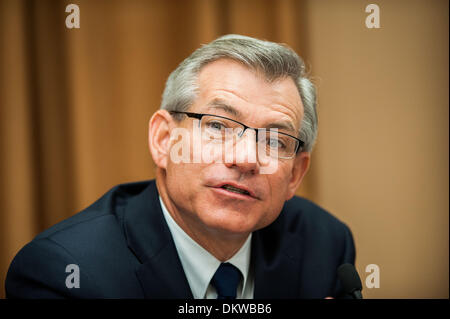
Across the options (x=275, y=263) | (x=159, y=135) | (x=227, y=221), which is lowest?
(x=275, y=263)

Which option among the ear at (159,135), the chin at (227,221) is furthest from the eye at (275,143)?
the ear at (159,135)

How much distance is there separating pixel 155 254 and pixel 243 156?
0.42 meters

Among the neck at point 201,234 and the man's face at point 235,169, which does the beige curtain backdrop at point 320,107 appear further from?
the man's face at point 235,169

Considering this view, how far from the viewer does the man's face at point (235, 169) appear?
3.45 feet

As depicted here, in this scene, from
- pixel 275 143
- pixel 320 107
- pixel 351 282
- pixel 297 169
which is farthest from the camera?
pixel 320 107

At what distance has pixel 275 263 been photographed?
1.34m

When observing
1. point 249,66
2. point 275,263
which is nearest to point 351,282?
point 275,263

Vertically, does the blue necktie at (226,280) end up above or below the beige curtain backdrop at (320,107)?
below

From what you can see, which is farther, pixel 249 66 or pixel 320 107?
pixel 320 107

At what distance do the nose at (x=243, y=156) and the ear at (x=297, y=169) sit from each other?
28 centimetres

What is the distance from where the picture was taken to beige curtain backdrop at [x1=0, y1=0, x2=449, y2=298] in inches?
66.6

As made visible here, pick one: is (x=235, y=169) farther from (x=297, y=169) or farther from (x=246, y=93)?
(x=297, y=169)

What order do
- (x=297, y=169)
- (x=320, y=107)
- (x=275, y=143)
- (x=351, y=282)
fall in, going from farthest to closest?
(x=320, y=107) < (x=297, y=169) < (x=275, y=143) < (x=351, y=282)
